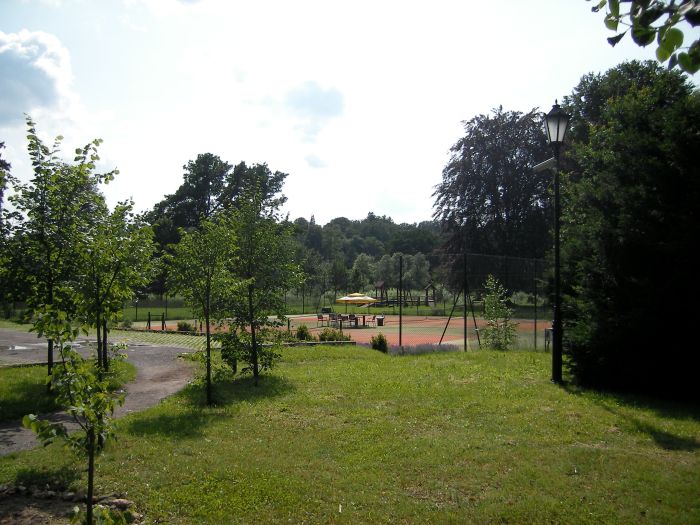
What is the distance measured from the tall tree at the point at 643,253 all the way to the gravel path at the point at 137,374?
26.5ft

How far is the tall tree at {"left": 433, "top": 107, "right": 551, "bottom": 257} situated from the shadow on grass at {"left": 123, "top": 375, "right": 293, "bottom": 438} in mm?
28521

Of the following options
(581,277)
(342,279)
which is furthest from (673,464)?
(342,279)

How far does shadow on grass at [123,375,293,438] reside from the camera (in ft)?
24.9

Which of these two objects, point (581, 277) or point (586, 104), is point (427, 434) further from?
point (586, 104)

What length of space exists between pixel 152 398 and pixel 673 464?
8.67m

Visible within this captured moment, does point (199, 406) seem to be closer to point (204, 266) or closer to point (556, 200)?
point (204, 266)

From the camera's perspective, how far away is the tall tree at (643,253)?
8.57 metres

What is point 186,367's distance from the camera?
14406 mm

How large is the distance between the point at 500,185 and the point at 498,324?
23734 millimetres

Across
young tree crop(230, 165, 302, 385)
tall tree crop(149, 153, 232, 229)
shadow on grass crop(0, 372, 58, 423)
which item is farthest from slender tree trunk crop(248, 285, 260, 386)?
tall tree crop(149, 153, 232, 229)

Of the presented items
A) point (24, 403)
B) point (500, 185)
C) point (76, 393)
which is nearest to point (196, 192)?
point (500, 185)

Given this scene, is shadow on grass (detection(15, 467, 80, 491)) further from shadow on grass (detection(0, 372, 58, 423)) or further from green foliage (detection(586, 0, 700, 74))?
green foliage (detection(586, 0, 700, 74))

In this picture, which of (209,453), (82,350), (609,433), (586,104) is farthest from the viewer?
(586,104)

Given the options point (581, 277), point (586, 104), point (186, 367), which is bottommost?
point (186, 367)
